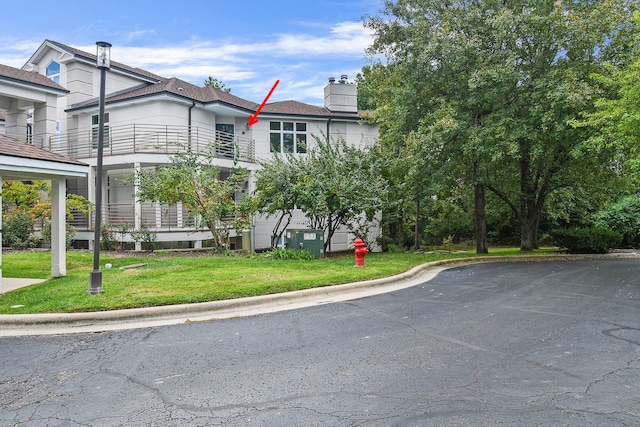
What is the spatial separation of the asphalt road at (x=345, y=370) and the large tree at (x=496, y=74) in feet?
29.8

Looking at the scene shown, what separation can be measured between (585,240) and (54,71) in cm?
2756

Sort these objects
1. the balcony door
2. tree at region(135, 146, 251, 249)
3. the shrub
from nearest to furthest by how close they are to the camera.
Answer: tree at region(135, 146, 251, 249), the shrub, the balcony door

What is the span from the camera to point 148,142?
20.8m

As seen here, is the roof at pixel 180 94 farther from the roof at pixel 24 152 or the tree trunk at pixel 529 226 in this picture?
the tree trunk at pixel 529 226

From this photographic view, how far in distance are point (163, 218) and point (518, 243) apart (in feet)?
68.4

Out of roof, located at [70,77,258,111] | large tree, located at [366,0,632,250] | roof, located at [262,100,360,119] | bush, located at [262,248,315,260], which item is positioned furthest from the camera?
roof, located at [262,100,360,119]

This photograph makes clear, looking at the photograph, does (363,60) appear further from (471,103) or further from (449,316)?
(449,316)

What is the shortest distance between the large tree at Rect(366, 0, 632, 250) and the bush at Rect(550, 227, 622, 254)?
3.21 m

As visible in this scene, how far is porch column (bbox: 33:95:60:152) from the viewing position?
20858 mm

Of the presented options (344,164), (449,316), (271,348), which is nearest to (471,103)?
(344,164)

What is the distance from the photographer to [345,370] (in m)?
4.93

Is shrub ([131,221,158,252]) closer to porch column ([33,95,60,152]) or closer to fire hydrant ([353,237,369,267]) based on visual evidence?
porch column ([33,95,60,152])

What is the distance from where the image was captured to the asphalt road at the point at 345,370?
391cm

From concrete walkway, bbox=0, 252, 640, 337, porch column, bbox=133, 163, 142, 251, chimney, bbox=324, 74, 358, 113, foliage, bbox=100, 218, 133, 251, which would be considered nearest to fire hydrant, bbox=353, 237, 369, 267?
concrete walkway, bbox=0, 252, 640, 337
